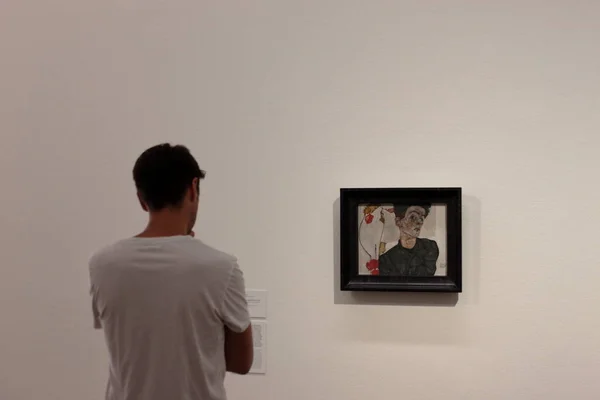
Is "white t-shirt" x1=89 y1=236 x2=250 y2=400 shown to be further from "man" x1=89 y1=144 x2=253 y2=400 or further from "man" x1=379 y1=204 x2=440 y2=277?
"man" x1=379 y1=204 x2=440 y2=277

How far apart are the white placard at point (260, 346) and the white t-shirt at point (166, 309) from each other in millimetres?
620

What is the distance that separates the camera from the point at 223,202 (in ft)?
6.35

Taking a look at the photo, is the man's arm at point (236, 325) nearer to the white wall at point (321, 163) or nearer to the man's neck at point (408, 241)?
the white wall at point (321, 163)

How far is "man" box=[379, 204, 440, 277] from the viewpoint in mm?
1821

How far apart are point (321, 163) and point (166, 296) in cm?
81

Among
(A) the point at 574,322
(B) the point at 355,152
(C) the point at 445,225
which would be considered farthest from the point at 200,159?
(A) the point at 574,322

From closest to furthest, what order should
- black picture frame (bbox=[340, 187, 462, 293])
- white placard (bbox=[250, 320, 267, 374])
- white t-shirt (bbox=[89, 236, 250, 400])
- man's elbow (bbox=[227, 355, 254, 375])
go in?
white t-shirt (bbox=[89, 236, 250, 400]), man's elbow (bbox=[227, 355, 254, 375]), black picture frame (bbox=[340, 187, 462, 293]), white placard (bbox=[250, 320, 267, 374])

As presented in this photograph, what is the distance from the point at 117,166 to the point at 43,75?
1.36 ft

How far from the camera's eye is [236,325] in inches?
50.4

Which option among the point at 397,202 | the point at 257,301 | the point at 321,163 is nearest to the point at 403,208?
the point at 397,202

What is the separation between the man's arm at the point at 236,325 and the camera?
127 cm

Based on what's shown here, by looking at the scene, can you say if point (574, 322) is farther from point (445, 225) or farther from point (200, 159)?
point (200, 159)

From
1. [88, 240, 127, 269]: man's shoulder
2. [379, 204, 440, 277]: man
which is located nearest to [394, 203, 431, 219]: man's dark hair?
[379, 204, 440, 277]: man

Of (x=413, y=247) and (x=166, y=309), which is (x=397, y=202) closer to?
(x=413, y=247)
